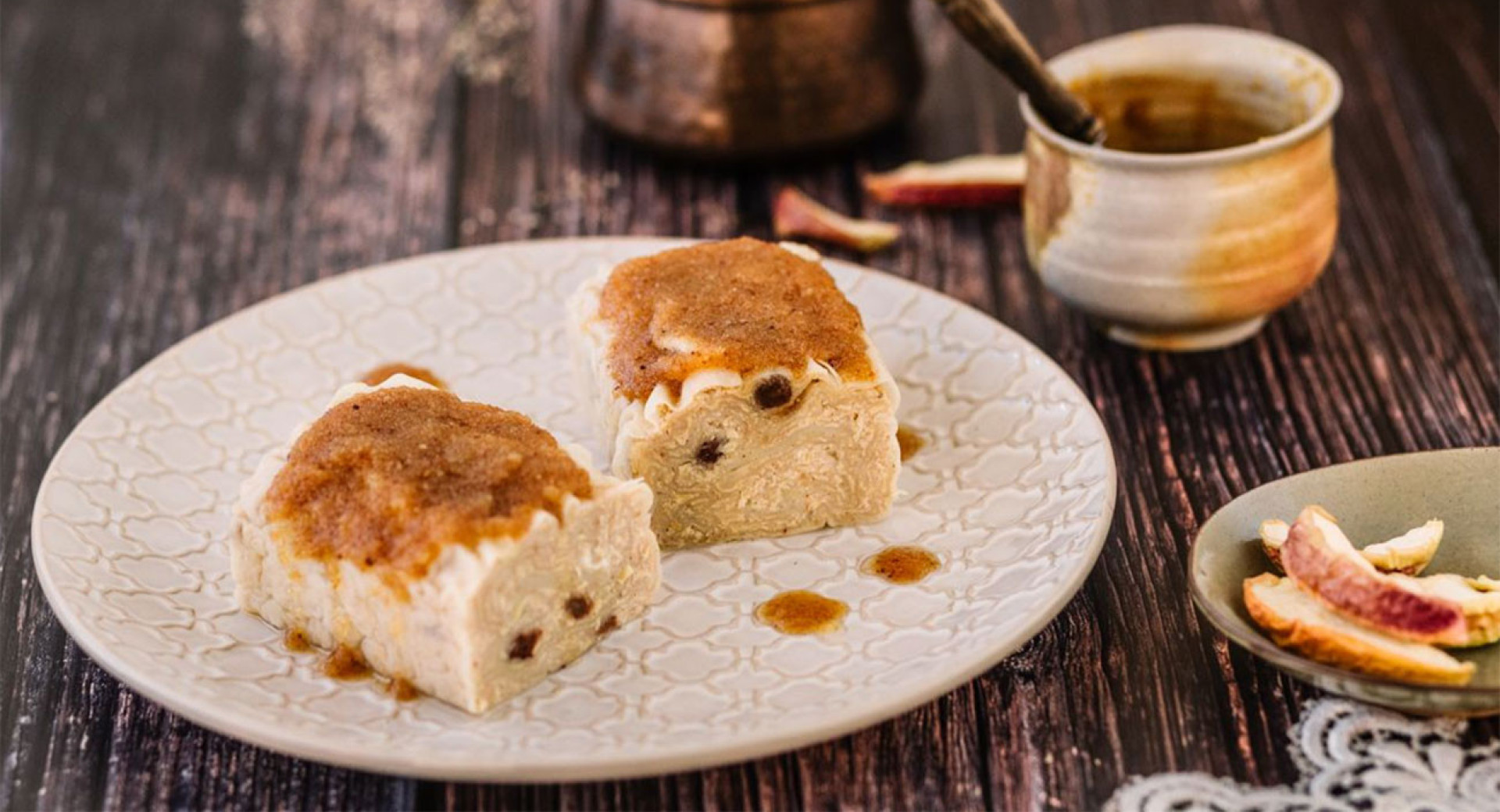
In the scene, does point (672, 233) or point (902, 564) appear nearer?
point (902, 564)

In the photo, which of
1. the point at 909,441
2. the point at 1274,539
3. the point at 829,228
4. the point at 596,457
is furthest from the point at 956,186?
the point at 1274,539

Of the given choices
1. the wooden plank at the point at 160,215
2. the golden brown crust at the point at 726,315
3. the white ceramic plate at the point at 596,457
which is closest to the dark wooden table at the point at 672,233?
the wooden plank at the point at 160,215

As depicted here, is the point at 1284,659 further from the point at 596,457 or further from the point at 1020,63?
the point at 1020,63

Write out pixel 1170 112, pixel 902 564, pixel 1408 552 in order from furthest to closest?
pixel 1170 112
pixel 902 564
pixel 1408 552

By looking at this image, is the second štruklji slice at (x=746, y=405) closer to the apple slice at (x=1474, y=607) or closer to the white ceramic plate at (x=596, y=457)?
the white ceramic plate at (x=596, y=457)

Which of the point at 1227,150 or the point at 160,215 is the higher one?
the point at 1227,150

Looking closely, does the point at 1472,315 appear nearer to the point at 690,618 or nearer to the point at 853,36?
the point at 853,36
